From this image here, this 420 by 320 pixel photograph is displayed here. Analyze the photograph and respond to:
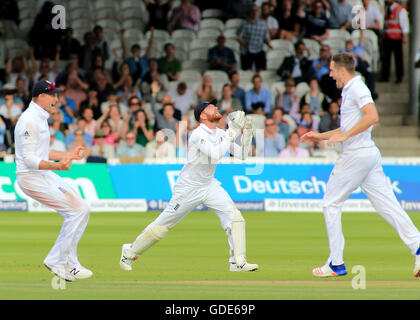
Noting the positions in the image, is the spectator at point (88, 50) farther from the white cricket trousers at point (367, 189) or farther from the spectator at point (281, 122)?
the white cricket trousers at point (367, 189)

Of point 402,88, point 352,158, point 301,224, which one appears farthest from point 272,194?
point 352,158

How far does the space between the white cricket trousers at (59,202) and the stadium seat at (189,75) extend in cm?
1364

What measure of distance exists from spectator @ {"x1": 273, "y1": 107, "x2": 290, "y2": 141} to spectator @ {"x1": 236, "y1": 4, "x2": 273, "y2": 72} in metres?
2.87

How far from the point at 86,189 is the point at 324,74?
7.05 metres

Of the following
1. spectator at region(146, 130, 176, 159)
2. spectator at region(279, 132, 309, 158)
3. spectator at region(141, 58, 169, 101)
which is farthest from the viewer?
spectator at region(141, 58, 169, 101)

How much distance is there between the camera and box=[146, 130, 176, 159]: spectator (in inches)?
A: 728

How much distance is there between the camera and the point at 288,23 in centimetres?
2344

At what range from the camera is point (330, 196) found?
9.12m

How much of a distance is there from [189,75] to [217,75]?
836 millimetres

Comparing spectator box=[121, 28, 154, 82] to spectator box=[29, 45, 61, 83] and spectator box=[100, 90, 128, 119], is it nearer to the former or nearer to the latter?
spectator box=[100, 90, 128, 119]

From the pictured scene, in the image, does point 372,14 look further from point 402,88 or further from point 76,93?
point 76,93

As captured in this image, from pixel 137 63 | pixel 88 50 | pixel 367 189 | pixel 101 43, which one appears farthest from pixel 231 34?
pixel 367 189

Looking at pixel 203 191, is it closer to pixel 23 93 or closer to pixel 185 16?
pixel 23 93

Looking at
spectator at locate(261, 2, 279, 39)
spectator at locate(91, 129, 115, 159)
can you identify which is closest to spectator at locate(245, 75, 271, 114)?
spectator at locate(261, 2, 279, 39)
